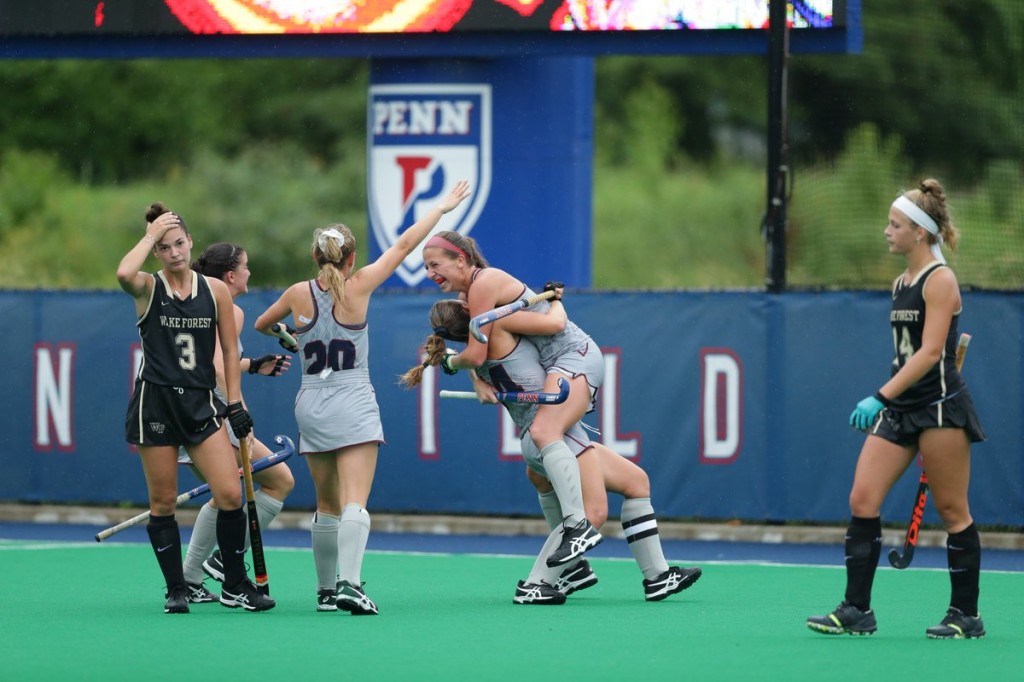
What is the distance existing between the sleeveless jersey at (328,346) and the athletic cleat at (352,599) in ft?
3.32

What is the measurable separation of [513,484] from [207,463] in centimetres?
571

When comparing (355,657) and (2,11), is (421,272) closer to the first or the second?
(2,11)

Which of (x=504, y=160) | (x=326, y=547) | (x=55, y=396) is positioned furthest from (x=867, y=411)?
(x=55, y=396)

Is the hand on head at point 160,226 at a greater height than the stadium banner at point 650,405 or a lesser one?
greater

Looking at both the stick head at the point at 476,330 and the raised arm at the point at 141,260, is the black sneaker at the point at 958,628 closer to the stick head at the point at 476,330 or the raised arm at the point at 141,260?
the stick head at the point at 476,330

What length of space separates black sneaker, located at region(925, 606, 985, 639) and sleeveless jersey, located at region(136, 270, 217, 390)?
3.70m

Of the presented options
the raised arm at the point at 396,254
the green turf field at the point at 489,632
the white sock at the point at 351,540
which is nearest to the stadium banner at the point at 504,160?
the green turf field at the point at 489,632

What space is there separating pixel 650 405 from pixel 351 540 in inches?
222

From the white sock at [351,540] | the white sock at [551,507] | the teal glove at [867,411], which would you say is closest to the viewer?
the teal glove at [867,411]

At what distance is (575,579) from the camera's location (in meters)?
9.76

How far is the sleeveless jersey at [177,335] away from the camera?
8.91 m

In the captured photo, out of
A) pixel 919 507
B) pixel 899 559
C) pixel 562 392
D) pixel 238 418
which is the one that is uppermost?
pixel 562 392

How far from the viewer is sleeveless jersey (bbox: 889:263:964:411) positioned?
7.94 meters

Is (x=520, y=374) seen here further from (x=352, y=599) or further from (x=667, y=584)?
(x=352, y=599)
